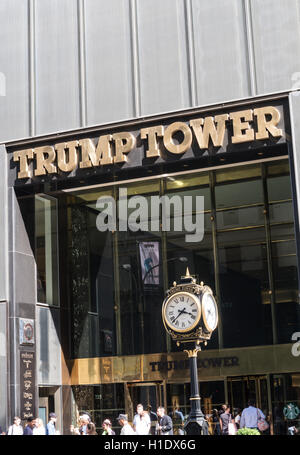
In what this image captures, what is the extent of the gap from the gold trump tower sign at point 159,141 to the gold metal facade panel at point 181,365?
255 inches

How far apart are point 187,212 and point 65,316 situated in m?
4.95

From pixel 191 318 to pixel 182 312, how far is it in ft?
0.81

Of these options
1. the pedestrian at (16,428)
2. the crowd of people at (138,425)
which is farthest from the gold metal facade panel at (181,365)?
the pedestrian at (16,428)

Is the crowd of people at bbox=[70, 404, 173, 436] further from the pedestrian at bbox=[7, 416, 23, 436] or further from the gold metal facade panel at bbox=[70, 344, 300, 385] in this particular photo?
the gold metal facade panel at bbox=[70, 344, 300, 385]

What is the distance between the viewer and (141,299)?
23.9 metres

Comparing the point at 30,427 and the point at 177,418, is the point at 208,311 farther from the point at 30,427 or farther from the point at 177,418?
the point at 177,418

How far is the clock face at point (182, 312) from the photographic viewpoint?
47.1 feet

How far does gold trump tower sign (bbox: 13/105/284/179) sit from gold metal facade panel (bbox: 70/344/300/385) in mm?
6465

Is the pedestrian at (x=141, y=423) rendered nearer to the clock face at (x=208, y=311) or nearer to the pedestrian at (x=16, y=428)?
the pedestrian at (x=16, y=428)

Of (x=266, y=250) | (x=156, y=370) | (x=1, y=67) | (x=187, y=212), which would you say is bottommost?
(x=156, y=370)

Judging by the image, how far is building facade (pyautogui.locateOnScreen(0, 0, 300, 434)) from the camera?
19125mm
